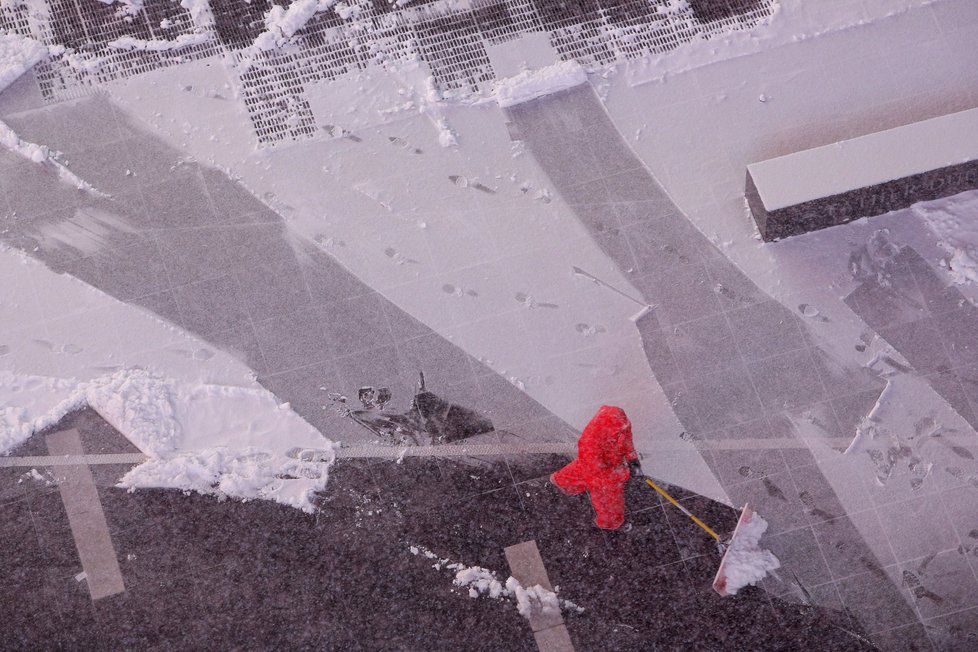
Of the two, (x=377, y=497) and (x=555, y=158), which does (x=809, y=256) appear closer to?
(x=555, y=158)

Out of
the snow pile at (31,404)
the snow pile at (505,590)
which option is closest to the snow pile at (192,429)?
the snow pile at (31,404)

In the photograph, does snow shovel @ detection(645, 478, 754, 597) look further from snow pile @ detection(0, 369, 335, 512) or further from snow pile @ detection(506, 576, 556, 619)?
snow pile @ detection(0, 369, 335, 512)

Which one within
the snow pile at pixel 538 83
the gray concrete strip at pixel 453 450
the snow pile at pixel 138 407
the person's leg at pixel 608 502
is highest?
the snow pile at pixel 538 83

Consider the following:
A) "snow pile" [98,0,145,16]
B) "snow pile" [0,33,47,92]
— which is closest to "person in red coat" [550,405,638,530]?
"snow pile" [98,0,145,16]

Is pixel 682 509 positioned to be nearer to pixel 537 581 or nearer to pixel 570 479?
pixel 570 479

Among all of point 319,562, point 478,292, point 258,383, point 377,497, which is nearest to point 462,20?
point 478,292

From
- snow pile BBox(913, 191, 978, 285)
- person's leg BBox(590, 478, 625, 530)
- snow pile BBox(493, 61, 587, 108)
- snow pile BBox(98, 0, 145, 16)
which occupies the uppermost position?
snow pile BBox(98, 0, 145, 16)

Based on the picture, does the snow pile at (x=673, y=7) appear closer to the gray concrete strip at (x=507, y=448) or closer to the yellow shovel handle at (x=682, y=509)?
the gray concrete strip at (x=507, y=448)
